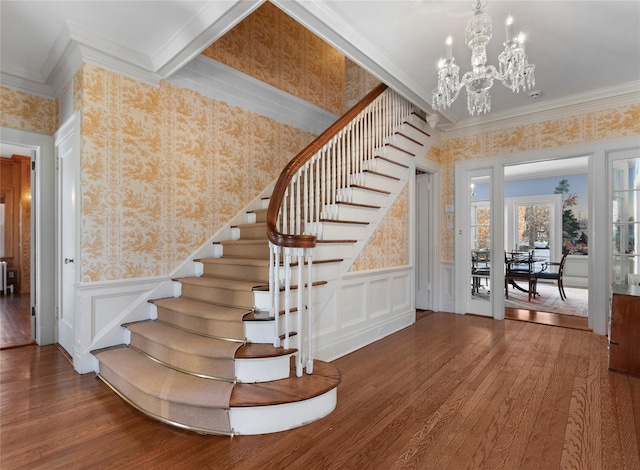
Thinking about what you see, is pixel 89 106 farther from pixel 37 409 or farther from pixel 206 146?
pixel 37 409

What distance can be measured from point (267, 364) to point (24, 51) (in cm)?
368

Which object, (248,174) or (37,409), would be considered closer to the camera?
(37,409)

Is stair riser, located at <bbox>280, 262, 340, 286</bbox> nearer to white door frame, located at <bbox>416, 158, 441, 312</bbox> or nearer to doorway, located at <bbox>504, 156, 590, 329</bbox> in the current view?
white door frame, located at <bbox>416, 158, 441, 312</bbox>

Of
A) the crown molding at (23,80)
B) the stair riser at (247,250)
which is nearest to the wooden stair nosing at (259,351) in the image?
the stair riser at (247,250)

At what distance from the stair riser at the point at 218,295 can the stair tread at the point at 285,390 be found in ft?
2.42

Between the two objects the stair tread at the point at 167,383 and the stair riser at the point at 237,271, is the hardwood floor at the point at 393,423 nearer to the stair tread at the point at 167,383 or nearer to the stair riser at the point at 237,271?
the stair tread at the point at 167,383

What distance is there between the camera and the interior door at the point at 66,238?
3.23 meters

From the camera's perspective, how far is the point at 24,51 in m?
3.12

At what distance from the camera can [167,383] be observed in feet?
7.46

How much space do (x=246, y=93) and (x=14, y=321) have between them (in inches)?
176

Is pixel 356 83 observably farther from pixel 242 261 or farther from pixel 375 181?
pixel 242 261

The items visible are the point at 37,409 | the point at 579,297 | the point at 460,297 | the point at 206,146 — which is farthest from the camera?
the point at 579,297

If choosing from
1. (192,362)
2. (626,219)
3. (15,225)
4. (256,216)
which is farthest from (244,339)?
(15,225)

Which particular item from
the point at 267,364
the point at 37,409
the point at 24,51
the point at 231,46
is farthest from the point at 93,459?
the point at 231,46
